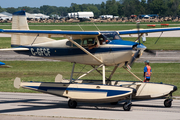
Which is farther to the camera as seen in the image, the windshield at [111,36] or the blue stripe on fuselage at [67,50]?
the windshield at [111,36]

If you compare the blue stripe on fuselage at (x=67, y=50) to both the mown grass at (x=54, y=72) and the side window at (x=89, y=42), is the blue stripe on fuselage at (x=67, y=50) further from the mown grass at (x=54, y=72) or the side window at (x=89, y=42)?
the mown grass at (x=54, y=72)

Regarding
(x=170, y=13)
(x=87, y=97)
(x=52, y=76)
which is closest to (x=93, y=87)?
(x=87, y=97)


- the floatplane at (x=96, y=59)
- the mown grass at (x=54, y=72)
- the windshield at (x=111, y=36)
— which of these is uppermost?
the windshield at (x=111, y=36)

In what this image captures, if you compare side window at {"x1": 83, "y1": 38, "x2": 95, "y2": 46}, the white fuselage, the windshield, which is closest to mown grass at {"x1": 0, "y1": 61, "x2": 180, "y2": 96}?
the white fuselage

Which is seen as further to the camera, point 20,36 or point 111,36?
point 20,36

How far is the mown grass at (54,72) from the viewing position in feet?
68.5

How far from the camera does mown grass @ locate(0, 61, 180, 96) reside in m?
20.9

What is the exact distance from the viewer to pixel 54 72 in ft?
79.8

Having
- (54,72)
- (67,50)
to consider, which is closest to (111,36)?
(67,50)

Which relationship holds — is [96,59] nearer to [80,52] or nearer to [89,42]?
[89,42]

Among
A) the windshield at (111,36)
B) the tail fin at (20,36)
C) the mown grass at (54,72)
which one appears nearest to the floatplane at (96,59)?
the windshield at (111,36)

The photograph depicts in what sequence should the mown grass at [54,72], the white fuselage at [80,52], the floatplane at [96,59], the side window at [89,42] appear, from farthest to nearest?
the mown grass at [54,72], the side window at [89,42], the white fuselage at [80,52], the floatplane at [96,59]

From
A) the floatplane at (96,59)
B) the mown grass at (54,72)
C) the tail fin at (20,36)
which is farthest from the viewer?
the mown grass at (54,72)

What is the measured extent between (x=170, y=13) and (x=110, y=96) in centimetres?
15650
